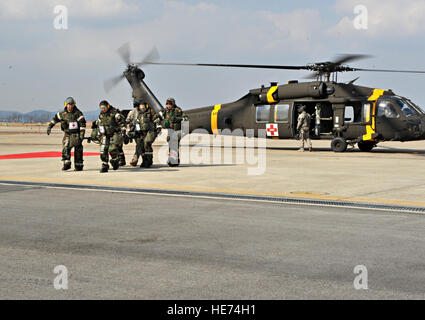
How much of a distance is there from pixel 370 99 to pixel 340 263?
721 inches

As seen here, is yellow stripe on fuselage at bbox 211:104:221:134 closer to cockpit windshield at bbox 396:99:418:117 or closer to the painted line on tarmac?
cockpit windshield at bbox 396:99:418:117

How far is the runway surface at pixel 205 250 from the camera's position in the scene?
4.68 meters

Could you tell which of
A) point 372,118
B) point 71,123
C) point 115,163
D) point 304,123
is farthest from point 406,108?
point 71,123

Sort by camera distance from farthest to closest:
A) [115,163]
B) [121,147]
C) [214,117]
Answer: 1. [214,117]
2. [121,147]
3. [115,163]

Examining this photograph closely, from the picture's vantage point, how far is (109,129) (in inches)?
581

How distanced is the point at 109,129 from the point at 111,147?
0.63 m

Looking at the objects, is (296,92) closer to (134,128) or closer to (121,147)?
(134,128)

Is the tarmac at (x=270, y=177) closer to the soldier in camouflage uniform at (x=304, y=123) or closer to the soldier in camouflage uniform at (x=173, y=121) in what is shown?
the soldier in camouflage uniform at (x=173, y=121)

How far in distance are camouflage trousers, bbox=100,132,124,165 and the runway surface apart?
5108 mm

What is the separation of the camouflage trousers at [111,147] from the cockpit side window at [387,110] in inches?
463

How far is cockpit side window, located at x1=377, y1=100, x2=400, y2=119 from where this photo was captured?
72.2ft

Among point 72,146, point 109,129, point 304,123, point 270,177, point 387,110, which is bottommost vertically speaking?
point 270,177

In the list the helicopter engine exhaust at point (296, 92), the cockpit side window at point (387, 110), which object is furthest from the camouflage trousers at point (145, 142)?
the cockpit side window at point (387, 110)
